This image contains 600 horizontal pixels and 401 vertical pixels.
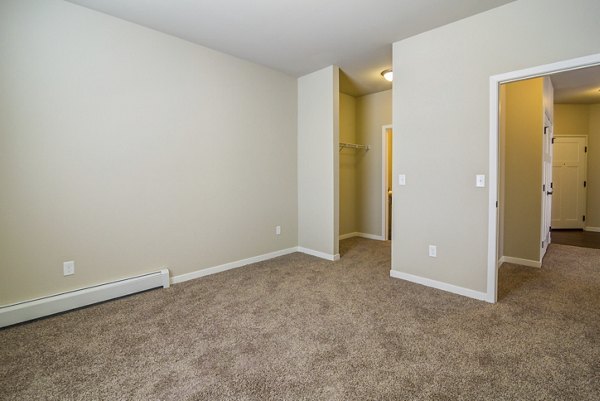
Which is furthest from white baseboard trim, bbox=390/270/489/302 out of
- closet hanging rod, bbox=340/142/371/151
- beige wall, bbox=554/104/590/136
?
beige wall, bbox=554/104/590/136

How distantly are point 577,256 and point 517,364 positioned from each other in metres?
3.59

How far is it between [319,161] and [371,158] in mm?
1710

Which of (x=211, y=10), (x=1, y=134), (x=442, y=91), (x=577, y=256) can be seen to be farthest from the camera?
(x=577, y=256)

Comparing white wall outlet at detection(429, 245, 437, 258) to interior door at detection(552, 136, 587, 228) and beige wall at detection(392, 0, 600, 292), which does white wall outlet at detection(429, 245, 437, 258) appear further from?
interior door at detection(552, 136, 587, 228)

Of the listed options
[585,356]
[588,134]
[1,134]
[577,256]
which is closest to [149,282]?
[1,134]

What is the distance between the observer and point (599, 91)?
5.15 m

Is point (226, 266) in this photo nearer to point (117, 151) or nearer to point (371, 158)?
point (117, 151)

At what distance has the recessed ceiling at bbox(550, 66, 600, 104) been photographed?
423 cm

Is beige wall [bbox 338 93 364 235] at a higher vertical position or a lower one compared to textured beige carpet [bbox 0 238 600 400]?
higher

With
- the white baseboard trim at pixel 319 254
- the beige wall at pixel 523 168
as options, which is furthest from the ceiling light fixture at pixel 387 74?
the white baseboard trim at pixel 319 254

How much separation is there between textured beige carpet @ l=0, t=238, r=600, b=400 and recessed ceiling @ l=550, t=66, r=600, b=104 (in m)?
3.15

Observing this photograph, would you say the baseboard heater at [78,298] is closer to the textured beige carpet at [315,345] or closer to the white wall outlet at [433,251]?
the textured beige carpet at [315,345]

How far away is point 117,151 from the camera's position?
2775 millimetres

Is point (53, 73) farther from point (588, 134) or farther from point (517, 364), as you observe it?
point (588, 134)
